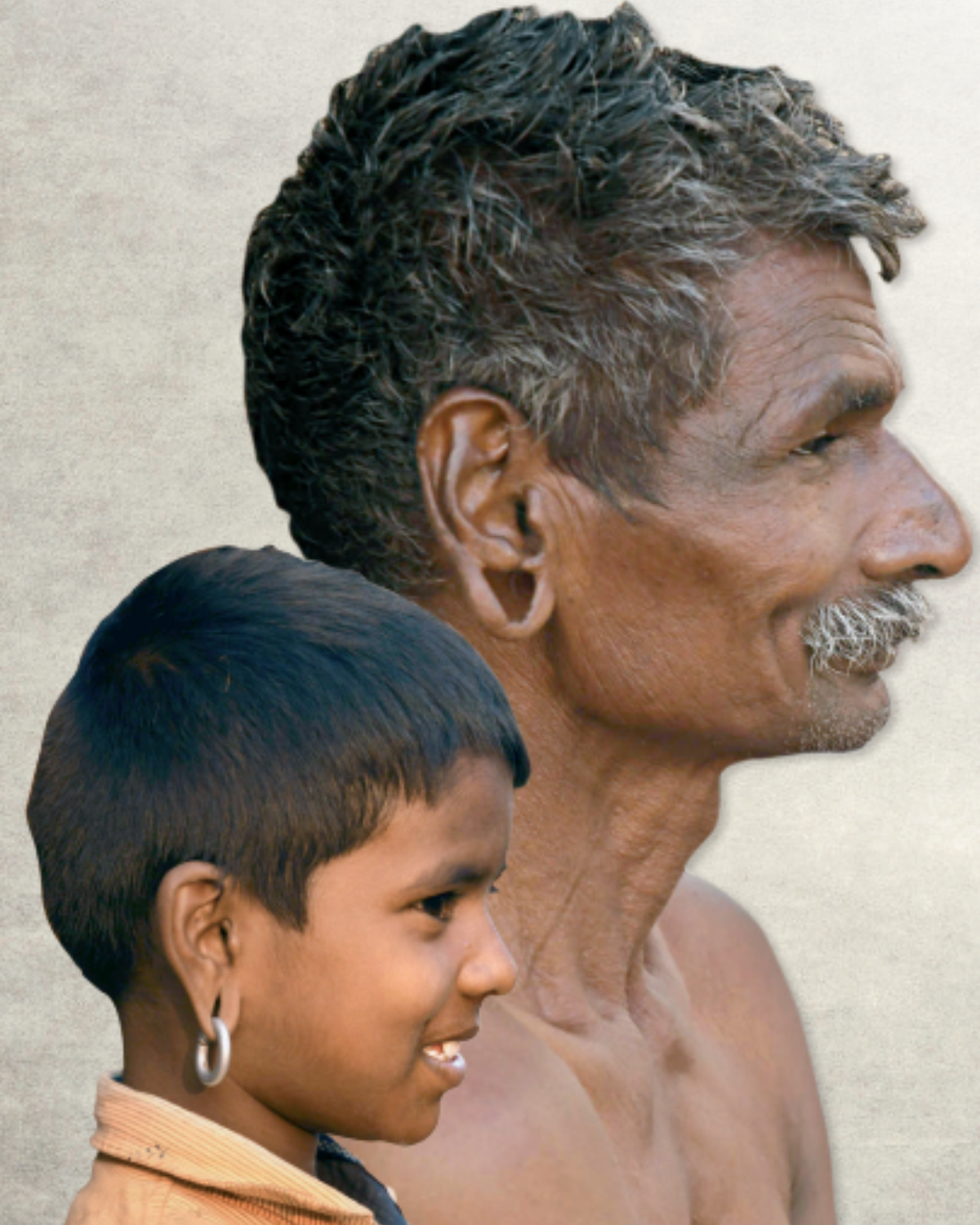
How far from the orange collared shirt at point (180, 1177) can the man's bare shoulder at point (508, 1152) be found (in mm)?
252

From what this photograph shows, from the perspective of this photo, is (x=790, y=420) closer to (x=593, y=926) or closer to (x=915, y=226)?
(x=915, y=226)

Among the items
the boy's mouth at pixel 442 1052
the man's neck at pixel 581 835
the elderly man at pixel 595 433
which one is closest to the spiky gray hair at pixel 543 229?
the elderly man at pixel 595 433

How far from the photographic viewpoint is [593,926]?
1.30m

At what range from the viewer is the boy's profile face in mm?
878

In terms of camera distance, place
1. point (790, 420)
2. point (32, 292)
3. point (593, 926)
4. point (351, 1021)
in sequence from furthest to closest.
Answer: point (32, 292) < point (593, 926) < point (790, 420) < point (351, 1021)

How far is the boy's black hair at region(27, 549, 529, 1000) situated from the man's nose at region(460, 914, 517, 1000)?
7 centimetres

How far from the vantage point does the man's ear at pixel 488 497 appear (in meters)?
1.21

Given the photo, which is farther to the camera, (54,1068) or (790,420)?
(54,1068)

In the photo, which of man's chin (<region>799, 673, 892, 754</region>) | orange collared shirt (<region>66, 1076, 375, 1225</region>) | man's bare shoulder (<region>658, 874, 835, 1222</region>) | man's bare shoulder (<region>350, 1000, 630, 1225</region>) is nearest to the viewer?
orange collared shirt (<region>66, 1076, 375, 1225</region>)

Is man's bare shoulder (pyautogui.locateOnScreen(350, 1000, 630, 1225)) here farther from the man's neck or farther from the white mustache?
the white mustache

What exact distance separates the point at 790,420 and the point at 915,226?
0.56 ft

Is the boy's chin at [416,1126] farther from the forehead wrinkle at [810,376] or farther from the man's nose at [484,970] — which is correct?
the forehead wrinkle at [810,376]

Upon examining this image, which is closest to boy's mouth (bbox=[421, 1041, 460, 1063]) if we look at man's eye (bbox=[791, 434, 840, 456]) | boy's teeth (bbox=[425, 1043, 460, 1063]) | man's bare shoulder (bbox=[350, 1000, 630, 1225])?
boy's teeth (bbox=[425, 1043, 460, 1063])

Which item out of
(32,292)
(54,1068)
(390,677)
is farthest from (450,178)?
(32,292)
